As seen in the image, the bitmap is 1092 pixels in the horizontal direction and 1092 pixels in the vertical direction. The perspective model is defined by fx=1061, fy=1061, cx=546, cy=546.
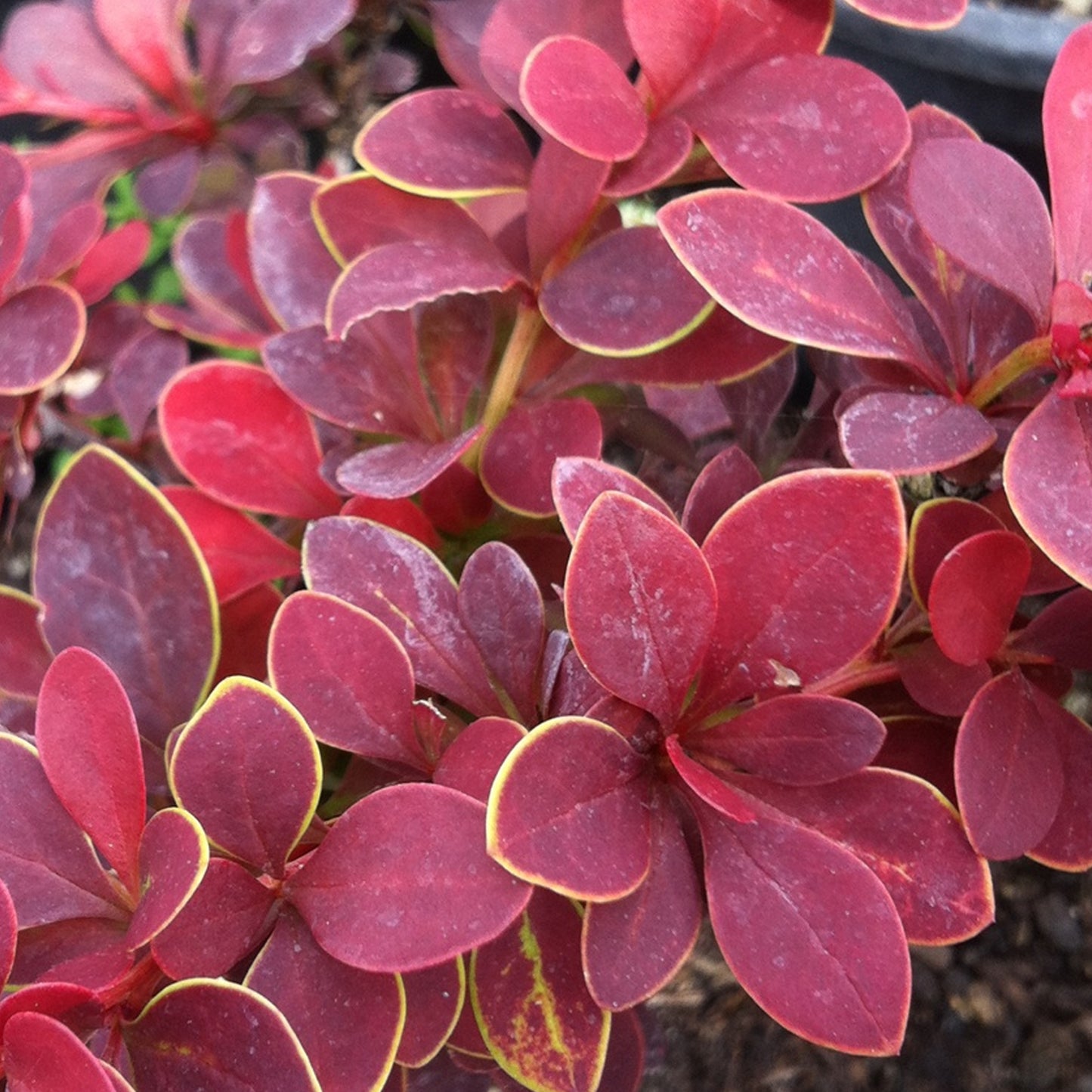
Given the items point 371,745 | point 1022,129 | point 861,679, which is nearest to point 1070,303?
point 861,679

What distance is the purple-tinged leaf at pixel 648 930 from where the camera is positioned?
37 cm

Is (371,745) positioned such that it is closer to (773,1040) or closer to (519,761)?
(519,761)

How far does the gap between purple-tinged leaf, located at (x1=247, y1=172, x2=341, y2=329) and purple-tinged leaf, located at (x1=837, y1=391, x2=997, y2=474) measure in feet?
1.08

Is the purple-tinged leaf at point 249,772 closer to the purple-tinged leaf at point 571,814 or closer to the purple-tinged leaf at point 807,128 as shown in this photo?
the purple-tinged leaf at point 571,814

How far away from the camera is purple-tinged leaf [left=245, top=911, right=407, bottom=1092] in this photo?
37 cm

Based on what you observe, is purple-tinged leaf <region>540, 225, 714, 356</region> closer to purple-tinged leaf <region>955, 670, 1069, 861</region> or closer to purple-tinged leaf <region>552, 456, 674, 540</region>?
purple-tinged leaf <region>552, 456, 674, 540</region>

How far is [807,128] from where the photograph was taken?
454 mm

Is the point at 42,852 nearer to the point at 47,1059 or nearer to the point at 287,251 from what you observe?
the point at 47,1059

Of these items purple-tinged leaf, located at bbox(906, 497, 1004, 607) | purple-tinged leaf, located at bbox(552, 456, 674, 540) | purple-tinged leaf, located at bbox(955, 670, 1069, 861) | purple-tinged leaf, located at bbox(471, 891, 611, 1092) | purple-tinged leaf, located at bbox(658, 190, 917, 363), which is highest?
purple-tinged leaf, located at bbox(658, 190, 917, 363)

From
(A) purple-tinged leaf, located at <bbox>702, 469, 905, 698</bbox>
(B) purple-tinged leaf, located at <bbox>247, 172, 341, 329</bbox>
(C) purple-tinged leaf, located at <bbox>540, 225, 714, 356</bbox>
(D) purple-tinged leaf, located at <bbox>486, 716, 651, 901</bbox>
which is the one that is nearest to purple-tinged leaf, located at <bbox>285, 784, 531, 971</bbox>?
(D) purple-tinged leaf, located at <bbox>486, 716, 651, 901</bbox>

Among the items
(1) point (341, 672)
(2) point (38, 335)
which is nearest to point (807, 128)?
(1) point (341, 672)

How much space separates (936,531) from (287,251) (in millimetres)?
391

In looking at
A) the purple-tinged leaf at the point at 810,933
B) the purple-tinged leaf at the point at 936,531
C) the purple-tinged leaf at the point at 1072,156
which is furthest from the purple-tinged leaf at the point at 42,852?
the purple-tinged leaf at the point at 1072,156

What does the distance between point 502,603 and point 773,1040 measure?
49 centimetres
